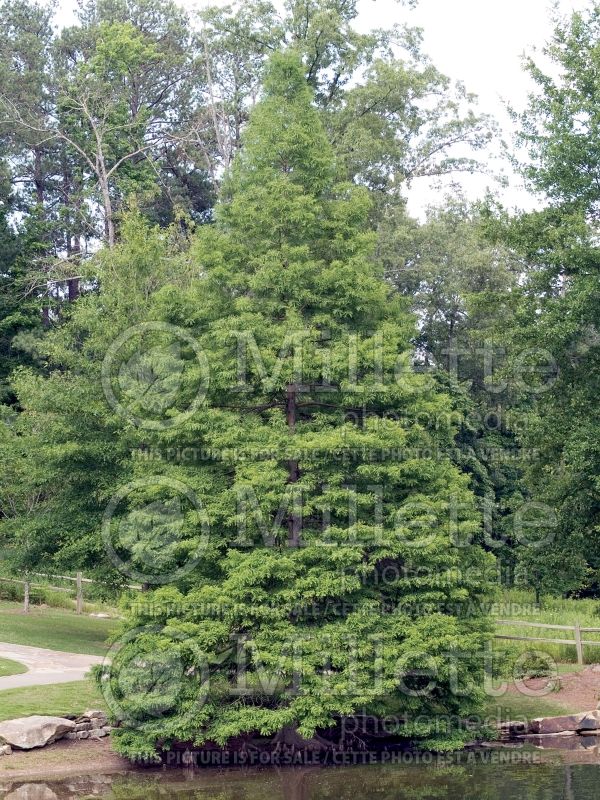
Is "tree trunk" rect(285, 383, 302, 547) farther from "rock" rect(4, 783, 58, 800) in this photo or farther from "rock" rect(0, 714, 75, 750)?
"rock" rect(4, 783, 58, 800)

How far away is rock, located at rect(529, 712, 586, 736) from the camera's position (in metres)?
20.3

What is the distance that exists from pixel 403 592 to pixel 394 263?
22.5 metres

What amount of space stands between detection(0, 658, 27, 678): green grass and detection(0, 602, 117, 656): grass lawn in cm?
242

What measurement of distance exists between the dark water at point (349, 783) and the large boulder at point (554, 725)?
77.7 inches

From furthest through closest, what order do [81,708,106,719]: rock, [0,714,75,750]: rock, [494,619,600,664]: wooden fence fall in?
[494,619,600,664]: wooden fence → [81,708,106,719]: rock → [0,714,75,750]: rock

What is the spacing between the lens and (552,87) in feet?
77.5

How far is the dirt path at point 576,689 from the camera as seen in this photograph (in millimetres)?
21391

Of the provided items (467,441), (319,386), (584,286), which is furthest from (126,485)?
(467,441)

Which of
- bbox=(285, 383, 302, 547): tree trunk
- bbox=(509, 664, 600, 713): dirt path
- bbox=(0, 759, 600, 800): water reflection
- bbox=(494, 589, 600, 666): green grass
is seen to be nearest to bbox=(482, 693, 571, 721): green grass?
bbox=(509, 664, 600, 713): dirt path

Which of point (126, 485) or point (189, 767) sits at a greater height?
point (126, 485)

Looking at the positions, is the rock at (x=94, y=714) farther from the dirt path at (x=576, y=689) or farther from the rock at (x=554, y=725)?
the dirt path at (x=576, y=689)

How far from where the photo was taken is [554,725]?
20266 millimetres

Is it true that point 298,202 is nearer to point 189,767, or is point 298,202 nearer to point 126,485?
point 126,485

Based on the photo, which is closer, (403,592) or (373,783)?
(373,783)
